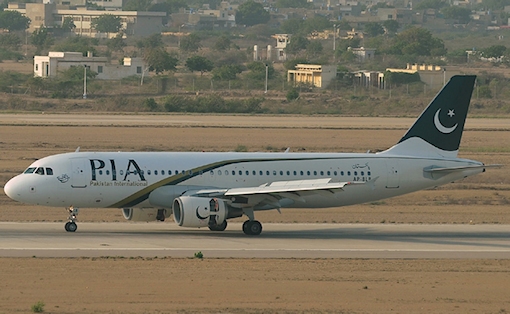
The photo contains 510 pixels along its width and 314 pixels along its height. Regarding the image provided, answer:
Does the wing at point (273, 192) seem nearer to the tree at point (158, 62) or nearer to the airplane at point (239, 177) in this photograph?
the airplane at point (239, 177)

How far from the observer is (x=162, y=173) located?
46.9m

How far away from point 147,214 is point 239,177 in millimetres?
4558

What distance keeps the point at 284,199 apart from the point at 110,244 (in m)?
9.40

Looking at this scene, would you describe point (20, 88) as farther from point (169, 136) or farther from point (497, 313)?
point (497, 313)

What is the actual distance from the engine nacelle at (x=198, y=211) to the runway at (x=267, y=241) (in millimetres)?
744

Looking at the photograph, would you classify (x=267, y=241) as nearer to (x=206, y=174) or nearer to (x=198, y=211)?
(x=198, y=211)

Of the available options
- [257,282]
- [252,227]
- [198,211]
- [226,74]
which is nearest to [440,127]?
[252,227]

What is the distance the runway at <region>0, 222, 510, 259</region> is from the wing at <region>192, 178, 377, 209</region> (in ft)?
4.86

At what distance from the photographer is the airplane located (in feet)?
150

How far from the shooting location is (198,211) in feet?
149

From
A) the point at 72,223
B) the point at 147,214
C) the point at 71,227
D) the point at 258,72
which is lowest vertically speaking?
the point at 71,227

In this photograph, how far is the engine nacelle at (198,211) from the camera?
148 ft

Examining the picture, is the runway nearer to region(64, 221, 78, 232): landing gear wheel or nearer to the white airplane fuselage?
region(64, 221, 78, 232): landing gear wheel

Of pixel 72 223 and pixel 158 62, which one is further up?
pixel 158 62
